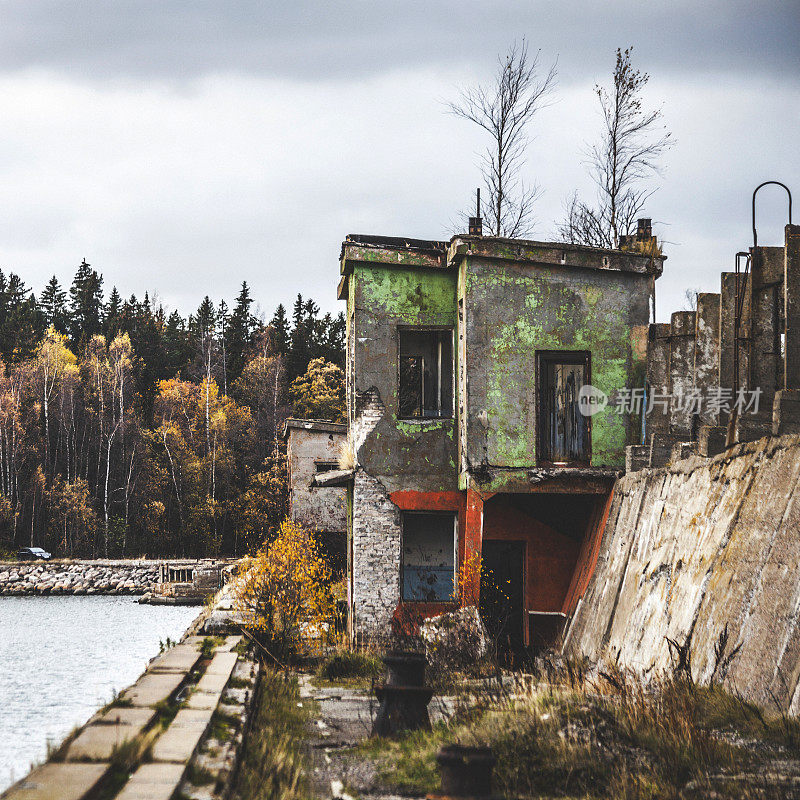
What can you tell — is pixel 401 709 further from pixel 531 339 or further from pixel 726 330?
pixel 531 339

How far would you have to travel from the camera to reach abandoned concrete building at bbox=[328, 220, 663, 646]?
16.6 metres

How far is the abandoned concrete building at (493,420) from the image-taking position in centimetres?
1661

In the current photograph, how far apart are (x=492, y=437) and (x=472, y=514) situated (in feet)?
4.49

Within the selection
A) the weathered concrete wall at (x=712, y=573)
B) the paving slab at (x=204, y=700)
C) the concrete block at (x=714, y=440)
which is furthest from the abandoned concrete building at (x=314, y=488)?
the paving slab at (x=204, y=700)

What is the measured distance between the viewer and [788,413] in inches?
395

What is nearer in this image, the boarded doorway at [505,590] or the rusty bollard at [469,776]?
the rusty bollard at [469,776]

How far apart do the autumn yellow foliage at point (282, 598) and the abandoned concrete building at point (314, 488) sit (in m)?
17.8

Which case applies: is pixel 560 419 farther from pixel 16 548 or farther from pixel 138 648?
pixel 16 548

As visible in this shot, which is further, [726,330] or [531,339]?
[531,339]

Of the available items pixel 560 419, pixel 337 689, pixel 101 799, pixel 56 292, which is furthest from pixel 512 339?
pixel 56 292

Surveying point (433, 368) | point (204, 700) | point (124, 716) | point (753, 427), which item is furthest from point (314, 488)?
point (124, 716)

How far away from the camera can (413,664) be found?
9.54 meters

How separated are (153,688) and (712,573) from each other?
235 inches

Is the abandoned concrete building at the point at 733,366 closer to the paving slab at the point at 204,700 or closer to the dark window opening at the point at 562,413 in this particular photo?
the dark window opening at the point at 562,413
